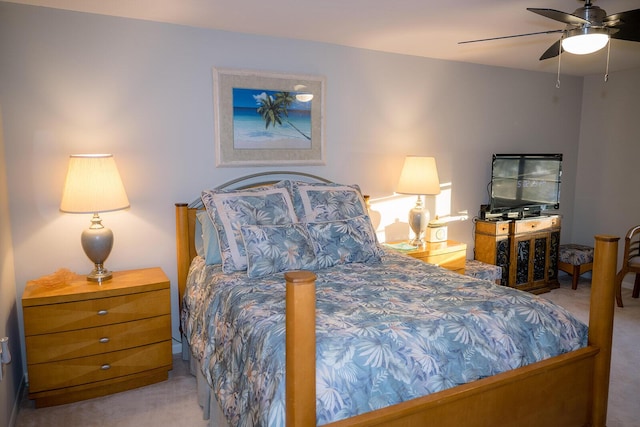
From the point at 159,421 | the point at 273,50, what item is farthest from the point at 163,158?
the point at 159,421

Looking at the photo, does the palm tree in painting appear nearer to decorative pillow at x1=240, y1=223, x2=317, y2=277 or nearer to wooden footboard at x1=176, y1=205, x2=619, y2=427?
decorative pillow at x1=240, y1=223, x2=317, y2=277

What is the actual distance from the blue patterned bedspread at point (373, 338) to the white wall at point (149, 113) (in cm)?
104

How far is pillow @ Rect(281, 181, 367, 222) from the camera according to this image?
3.10 meters

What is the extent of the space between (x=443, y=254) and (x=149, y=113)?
2564mm

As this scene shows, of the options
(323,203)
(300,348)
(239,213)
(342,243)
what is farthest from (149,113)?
(300,348)

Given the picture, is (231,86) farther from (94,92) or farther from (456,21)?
(456,21)

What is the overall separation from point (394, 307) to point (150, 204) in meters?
1.95

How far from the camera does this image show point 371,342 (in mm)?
1698

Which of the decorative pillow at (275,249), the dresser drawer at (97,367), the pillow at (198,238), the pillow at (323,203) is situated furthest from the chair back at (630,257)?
the dresser drawer at (97,367)

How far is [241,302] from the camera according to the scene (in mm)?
2166

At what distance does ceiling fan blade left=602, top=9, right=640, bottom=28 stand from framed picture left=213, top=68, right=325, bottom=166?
6.57 ft

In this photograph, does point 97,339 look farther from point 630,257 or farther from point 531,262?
point 630,257

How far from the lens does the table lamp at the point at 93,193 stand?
2.62 meters

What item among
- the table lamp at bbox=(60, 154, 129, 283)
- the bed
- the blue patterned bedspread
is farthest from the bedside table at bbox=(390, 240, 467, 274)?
the table lamp at bbox=(60, 154, 129, 283)
